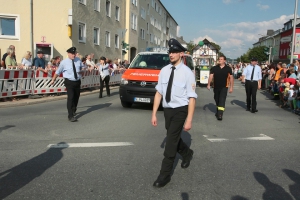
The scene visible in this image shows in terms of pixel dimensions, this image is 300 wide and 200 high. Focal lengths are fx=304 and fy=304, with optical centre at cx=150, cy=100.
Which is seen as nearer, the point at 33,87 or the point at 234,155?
the point at 234,155

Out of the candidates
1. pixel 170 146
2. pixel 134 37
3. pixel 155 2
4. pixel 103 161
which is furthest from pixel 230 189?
pixel 155 2

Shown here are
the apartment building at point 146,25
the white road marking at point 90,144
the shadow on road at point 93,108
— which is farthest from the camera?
the apartment building at point 146,25

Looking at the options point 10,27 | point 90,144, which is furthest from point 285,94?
point 10,27

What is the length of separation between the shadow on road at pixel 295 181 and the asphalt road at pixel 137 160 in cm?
1

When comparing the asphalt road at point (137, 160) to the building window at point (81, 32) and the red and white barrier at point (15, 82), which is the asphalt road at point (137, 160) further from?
the building window at point (81, 32)

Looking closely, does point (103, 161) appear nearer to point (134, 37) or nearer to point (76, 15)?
point (76, 15)

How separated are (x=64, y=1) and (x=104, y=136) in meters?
18.2

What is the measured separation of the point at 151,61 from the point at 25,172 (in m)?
→ 7.09

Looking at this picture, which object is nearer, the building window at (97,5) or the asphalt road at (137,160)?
the asphalt road at (137,160)

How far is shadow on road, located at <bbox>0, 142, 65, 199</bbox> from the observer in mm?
3750

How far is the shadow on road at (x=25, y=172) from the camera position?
3.75 m

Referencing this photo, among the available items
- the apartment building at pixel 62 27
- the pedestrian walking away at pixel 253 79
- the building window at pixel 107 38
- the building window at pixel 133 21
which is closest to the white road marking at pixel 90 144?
the pedestrian walking away at pixel 253 79

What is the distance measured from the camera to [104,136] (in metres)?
6.49

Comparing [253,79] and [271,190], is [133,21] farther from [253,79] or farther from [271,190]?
[271,190]
